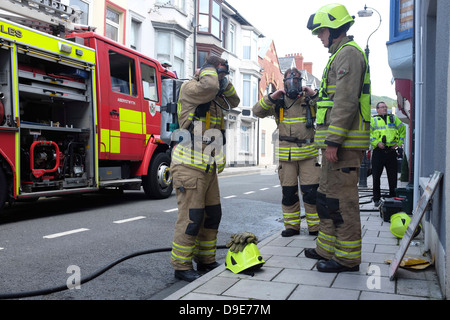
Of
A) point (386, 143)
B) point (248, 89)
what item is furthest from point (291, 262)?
point (248, 89)

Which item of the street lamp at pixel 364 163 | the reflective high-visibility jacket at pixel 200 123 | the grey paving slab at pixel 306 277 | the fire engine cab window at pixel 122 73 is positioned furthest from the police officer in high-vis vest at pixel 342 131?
the street lamp at pixel 364 163

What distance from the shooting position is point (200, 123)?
147 inches

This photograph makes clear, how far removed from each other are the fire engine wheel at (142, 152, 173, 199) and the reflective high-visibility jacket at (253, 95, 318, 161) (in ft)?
13.8

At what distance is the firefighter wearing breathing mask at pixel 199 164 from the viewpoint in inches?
143

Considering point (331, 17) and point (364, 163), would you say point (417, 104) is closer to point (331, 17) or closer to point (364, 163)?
point (331, 17)

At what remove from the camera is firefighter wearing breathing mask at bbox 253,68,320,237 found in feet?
17.7

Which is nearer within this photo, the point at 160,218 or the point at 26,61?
the point at 26,61

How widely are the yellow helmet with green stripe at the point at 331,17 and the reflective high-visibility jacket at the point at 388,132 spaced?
4.61 meters

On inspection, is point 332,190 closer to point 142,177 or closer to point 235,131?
point 142,177

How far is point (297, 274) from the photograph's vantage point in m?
3.62

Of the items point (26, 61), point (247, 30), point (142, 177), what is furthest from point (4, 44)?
point (247, 30)

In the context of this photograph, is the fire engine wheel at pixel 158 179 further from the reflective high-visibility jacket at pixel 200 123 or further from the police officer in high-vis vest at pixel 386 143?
the reflective high-visibility jacket at pixel 200 123

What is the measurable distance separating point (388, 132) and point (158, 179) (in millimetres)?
4732

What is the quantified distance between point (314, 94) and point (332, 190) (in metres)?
1.86
